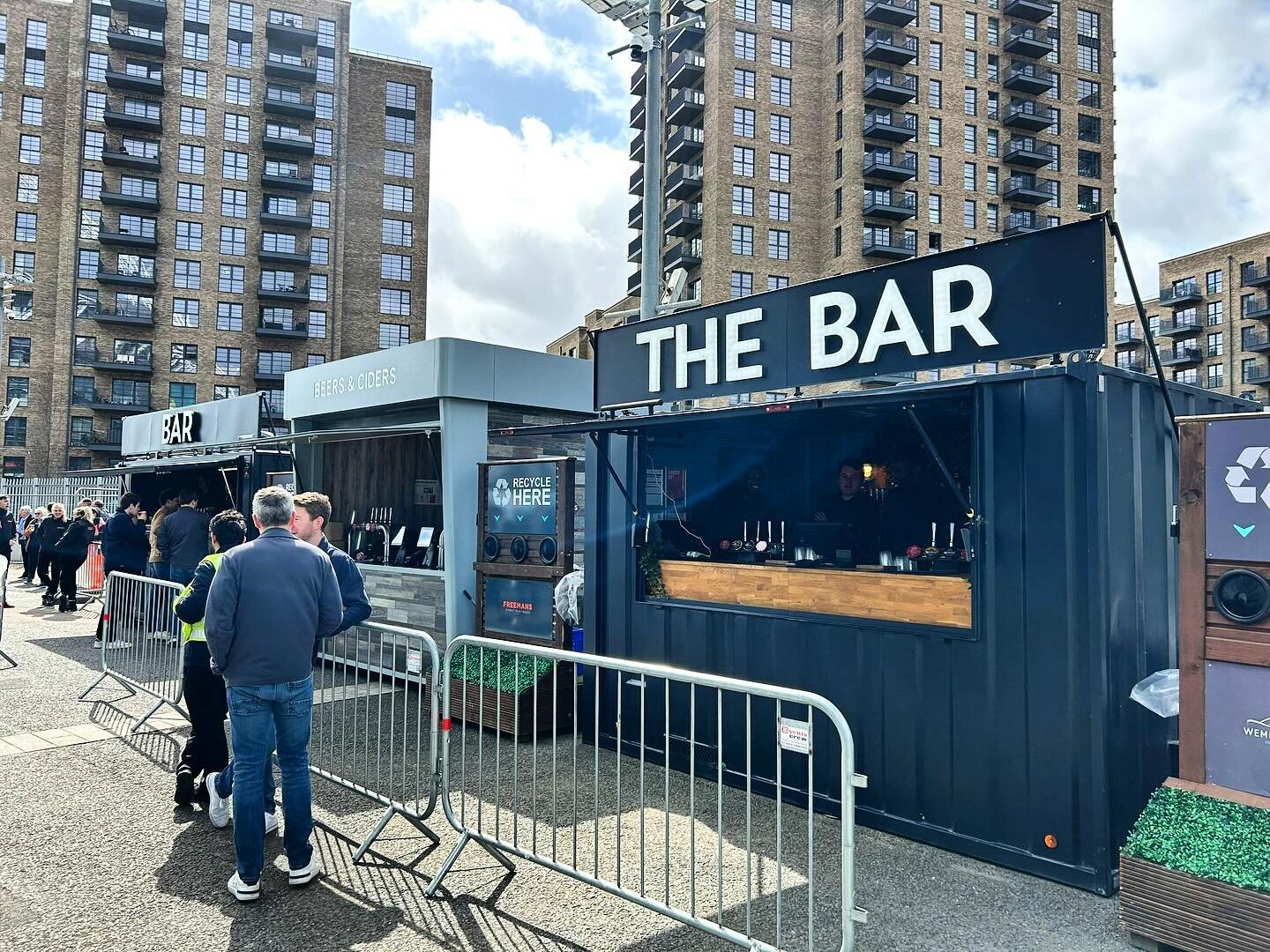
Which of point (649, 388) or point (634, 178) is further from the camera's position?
point (634, 178)

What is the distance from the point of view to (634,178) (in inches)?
2302

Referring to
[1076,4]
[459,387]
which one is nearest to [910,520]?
[459,387]

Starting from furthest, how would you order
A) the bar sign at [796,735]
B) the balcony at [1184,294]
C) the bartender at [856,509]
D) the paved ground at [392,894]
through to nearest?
the balcony at [1184,294], the bartender at [856,509], the paved ground at [392,894], the bar sign at [796,735]

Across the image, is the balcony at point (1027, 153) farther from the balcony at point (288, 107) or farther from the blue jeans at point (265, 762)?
the blue jeans at point (265, 762)

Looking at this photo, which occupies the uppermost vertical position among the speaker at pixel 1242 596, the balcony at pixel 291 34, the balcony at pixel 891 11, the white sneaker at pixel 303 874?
the balcony at pixel 291 34

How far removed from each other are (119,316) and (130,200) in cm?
734

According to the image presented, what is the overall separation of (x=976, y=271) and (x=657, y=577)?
3274 mm

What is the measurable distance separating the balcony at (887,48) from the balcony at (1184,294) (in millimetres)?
39585

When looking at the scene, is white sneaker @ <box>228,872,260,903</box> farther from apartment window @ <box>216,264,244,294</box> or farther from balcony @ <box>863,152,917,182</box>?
apartment window @ <box>216,264,244,294</box>

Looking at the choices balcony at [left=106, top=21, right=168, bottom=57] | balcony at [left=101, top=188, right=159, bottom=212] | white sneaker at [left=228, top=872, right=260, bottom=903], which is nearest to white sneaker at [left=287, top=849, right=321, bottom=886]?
white sneaker at [left=228, top=872, right=260, bottom=903]

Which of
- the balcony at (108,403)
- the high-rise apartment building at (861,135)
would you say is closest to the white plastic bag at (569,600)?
the high-rise apartment building at (861,135)

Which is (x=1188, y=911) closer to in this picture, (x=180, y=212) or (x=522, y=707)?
(x=522, y=707)

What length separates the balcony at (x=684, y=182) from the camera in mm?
47750

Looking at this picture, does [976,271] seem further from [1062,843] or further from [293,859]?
[293,859]
